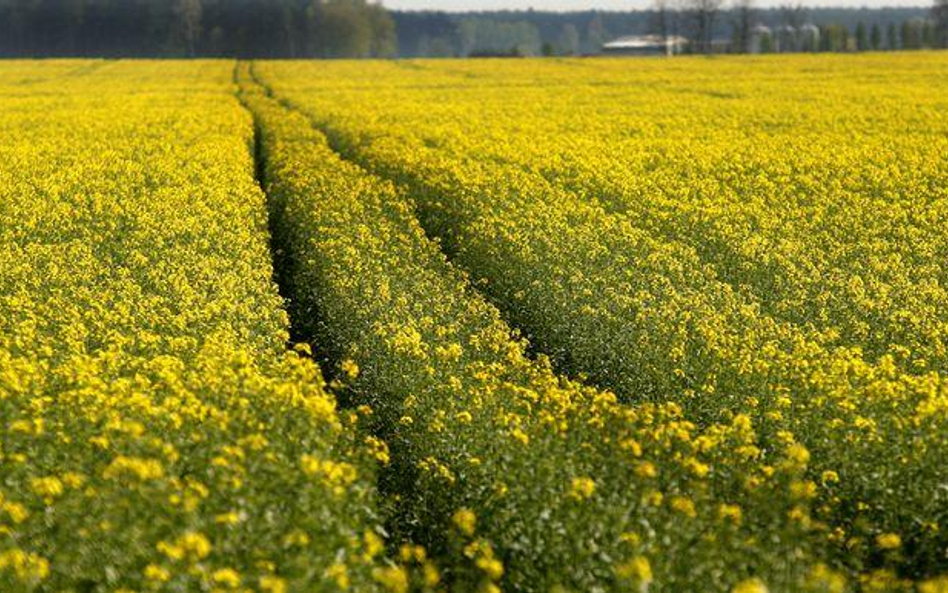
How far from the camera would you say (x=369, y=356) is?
1193cm

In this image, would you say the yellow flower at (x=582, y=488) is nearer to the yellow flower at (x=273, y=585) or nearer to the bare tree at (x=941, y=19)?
the yellow flower at (x=273, y=585)

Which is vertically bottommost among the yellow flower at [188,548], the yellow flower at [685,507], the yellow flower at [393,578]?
the yellow flower at [393,578]

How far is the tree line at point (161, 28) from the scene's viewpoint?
520 ft

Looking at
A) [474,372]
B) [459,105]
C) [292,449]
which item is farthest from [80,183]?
[459,105]

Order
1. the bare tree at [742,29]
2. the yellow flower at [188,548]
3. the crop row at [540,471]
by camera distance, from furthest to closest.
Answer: the bare tree at [742,29], the crop row at [540,471], the yellow flower at [188,548]

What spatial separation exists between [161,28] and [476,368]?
159791mm

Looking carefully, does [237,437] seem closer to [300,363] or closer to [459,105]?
[300,363]

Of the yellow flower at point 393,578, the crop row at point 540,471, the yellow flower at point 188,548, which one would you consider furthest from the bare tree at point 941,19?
the yellow flower at point 188,548

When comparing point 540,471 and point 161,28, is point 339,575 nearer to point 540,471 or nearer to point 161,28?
point 540,471

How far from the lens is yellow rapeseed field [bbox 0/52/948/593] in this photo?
714cm

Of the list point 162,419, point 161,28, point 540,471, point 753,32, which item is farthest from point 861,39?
point 162,419

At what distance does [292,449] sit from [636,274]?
7.58 meters

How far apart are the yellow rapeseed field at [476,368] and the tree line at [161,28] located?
5412 inches

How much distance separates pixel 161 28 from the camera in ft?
Answer: 522
